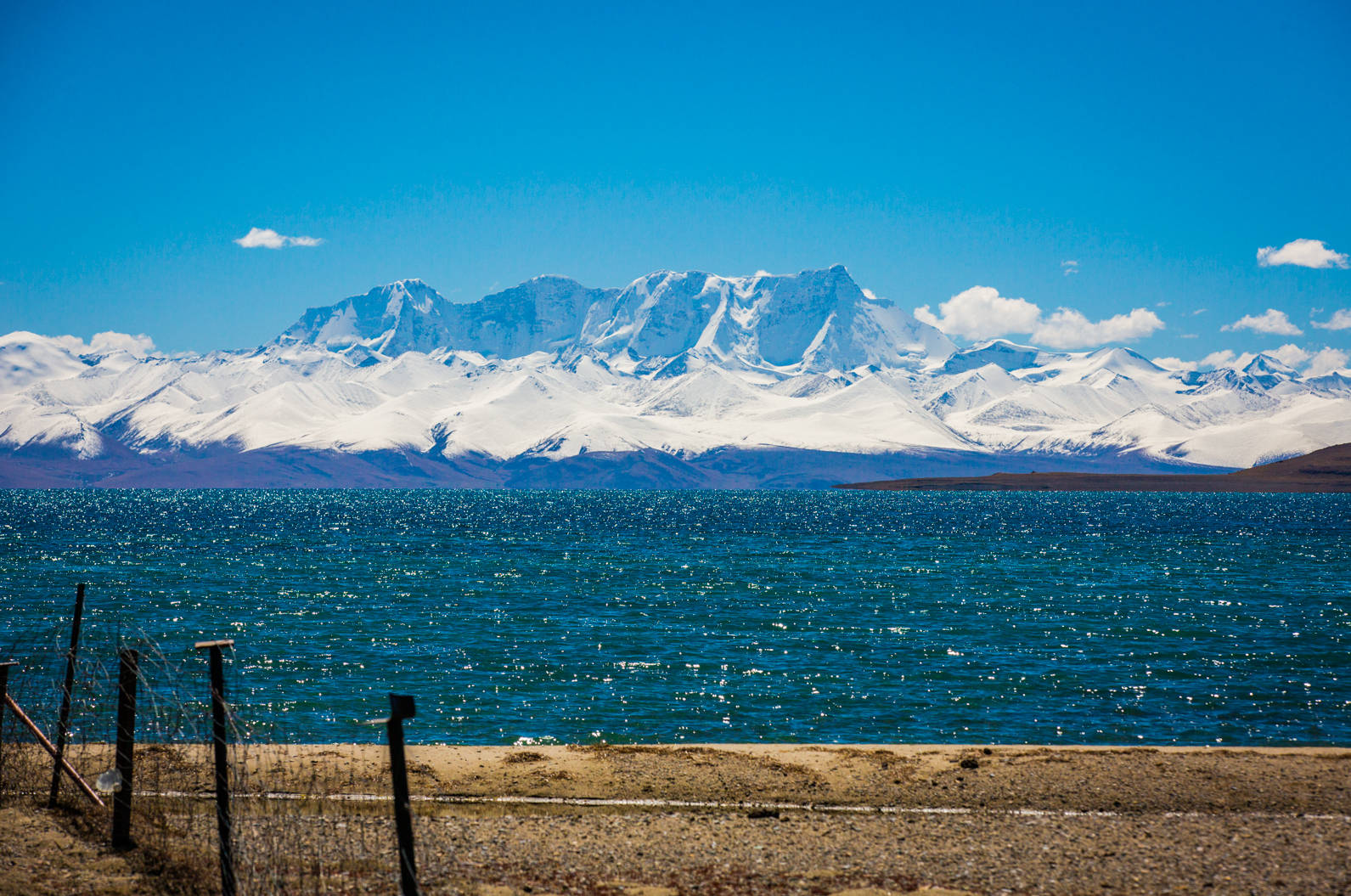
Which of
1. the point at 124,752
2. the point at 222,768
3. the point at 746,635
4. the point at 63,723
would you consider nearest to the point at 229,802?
the point at 124,752

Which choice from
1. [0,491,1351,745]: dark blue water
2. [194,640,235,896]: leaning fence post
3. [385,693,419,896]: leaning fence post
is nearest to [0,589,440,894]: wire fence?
[194,640,235,896]: leaning fence post

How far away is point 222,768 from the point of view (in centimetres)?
1525

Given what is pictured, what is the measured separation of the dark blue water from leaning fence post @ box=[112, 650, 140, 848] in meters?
12.0

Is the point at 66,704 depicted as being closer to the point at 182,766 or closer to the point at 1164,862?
the point at 182,766

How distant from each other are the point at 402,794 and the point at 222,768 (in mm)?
5104

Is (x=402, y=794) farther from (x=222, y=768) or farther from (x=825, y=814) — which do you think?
(x=825, y=814)

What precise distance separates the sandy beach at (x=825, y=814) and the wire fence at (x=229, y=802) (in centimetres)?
14

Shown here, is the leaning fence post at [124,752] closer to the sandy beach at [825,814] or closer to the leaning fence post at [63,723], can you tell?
the sandy beach at [825,814]

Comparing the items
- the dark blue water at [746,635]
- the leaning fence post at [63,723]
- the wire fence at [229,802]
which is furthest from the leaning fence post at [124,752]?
the dark blue water at [746,635]

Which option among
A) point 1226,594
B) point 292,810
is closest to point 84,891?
point 292,810

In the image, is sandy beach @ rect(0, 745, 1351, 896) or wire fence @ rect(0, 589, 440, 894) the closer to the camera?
wire fence @ rect(0, 589, 440, 894)

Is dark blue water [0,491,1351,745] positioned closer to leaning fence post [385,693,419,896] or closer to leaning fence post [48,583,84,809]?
leaning fence post [48,583,84,809]

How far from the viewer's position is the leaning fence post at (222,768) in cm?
1437

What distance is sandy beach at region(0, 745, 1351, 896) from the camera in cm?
1570
